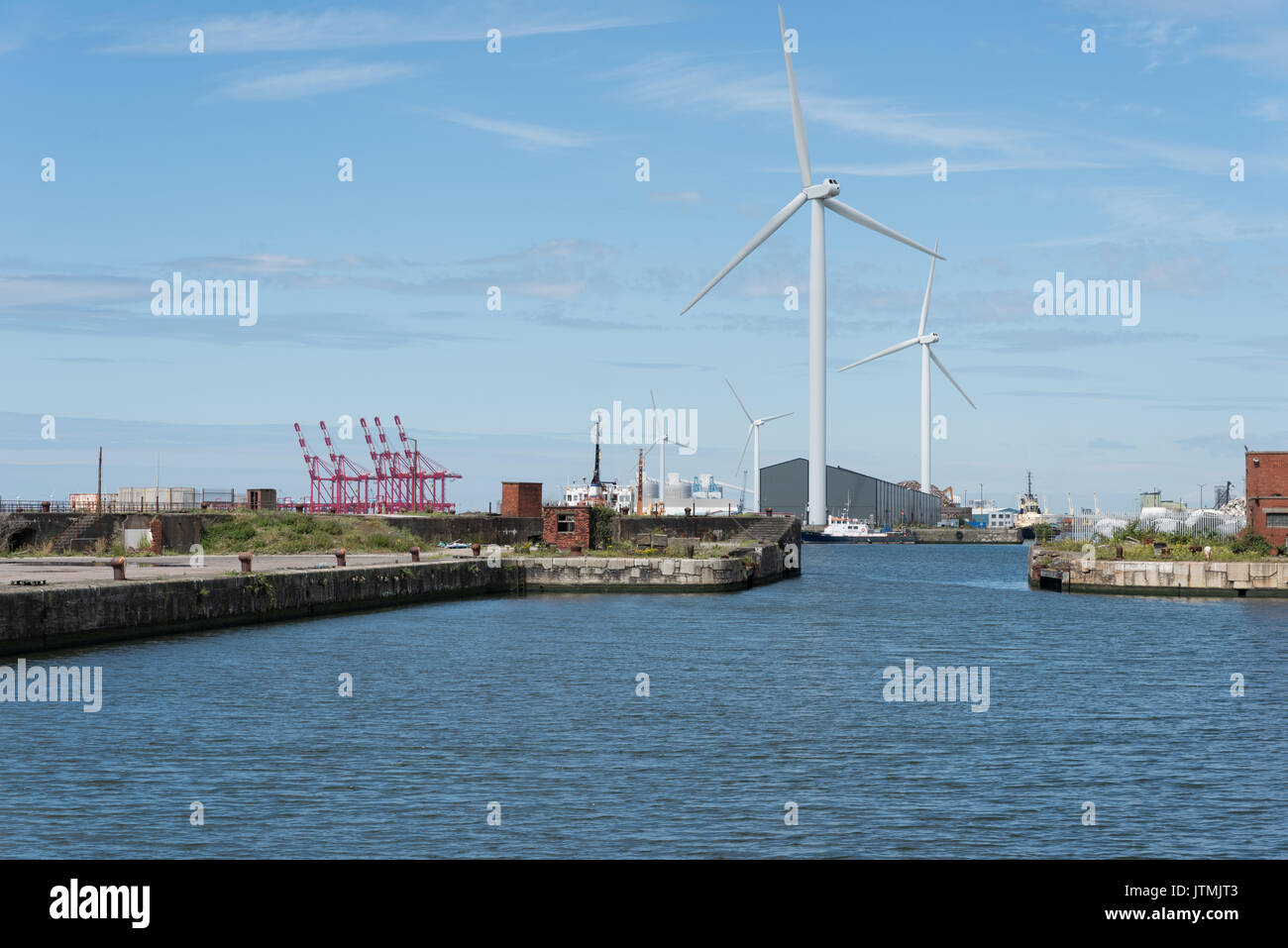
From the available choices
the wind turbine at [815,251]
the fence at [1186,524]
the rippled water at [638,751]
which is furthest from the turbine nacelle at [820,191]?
the rippled water at [638,751]

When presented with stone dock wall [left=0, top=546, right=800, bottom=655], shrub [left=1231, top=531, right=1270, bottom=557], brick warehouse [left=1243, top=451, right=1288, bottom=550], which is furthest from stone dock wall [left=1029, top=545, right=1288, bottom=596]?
stone dock wall [left=0, top=546, right=800, bottom=655]

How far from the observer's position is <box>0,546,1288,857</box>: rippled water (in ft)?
62.5

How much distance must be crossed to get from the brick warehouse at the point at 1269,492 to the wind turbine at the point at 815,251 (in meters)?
43.2

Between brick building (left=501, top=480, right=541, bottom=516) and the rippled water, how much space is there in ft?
167

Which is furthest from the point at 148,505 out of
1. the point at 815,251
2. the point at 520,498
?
the point at 815,251

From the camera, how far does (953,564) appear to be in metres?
148

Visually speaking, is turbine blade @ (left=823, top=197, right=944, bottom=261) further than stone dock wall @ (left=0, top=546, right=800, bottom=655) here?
Yes

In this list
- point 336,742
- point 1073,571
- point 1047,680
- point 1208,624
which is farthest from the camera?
point 1073,571

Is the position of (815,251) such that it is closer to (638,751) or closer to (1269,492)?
(1269,492)

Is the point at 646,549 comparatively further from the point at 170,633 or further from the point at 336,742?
the point at 336,742

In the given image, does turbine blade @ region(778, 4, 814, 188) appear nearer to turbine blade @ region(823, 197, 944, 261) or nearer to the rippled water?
turbine blade @ region(823, 197, 944, 261)

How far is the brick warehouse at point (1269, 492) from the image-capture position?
83.4m
